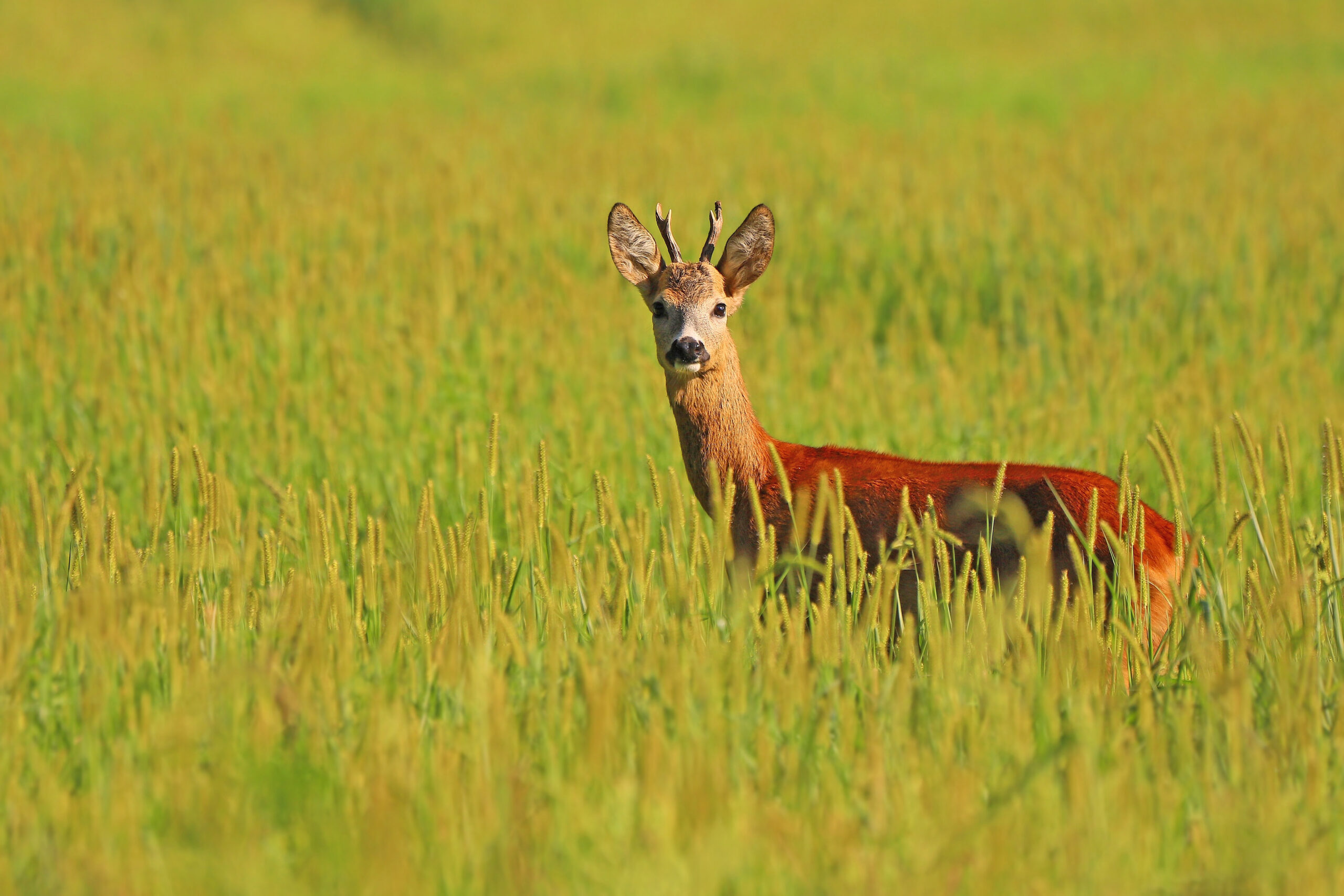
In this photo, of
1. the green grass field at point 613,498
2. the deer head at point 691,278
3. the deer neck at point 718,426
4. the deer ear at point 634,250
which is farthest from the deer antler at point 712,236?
the green grass field at point 613,498

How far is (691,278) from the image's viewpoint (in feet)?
16.6

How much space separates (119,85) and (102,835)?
19.4 meters

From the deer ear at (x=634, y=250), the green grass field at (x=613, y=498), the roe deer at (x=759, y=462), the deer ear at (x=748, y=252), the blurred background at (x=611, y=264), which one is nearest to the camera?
the green grass field at (x=613, y=498)

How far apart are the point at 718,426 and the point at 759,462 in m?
0.20

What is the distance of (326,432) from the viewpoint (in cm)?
627

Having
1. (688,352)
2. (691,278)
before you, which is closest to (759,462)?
(688,352)

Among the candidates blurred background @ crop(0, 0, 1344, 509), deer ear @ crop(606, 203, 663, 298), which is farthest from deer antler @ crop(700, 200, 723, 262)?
blurred background @ crop(0, 0, 1344, 509)

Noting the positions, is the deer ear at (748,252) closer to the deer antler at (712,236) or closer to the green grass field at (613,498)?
the deer antler at (712,236)

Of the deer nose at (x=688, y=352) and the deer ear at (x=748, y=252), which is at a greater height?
the deer ear at (x=748, y=252)

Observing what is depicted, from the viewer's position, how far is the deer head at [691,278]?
16.0ft

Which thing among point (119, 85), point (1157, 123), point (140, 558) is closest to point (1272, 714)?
point (140, 558)

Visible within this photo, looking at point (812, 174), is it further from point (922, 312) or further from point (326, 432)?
point (326, 432)

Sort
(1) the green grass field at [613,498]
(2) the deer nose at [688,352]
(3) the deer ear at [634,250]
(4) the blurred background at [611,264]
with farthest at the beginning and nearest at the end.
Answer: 1. (4) the blurred background at [611,264]
2. (3) the deer ear at [634,250]
3. (2) the deer nose at [688,352]
4. (1) the green grass field at [613,498]

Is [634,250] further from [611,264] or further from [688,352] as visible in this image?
[611,264]
